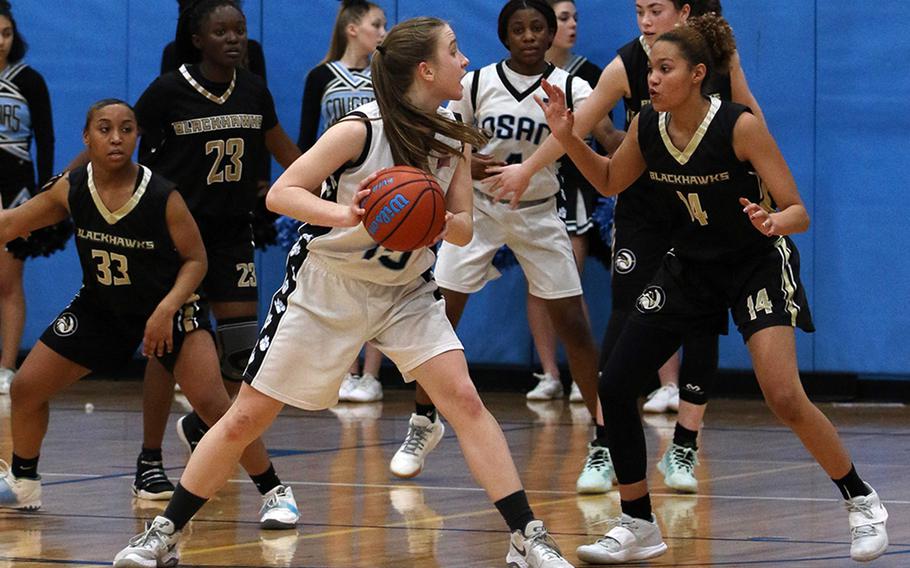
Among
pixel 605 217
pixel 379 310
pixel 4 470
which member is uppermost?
pixel 379 310

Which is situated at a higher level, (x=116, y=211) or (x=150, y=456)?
(x=116, y=211)

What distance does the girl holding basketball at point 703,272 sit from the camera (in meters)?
4.74

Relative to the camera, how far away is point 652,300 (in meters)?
4.92

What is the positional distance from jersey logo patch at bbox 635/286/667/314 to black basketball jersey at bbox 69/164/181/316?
167cm

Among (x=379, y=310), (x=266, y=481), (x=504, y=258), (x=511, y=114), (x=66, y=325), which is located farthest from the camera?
(x=504, y=258)

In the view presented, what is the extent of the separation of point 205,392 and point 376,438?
2.33m

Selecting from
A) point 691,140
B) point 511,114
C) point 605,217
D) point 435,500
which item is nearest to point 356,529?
point 435,500

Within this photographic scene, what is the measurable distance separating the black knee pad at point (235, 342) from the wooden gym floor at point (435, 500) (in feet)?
1.47

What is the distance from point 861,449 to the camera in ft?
24.2

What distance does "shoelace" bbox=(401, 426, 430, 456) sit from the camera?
6.54 meters

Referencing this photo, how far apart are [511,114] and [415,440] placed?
60.4 inches

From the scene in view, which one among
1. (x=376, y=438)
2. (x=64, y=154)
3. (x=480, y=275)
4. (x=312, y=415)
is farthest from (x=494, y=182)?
(x=64, y=154)

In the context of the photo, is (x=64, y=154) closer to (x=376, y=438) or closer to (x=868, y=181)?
(x=376, y=438)

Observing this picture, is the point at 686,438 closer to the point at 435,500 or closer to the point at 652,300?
the point at 435,500
